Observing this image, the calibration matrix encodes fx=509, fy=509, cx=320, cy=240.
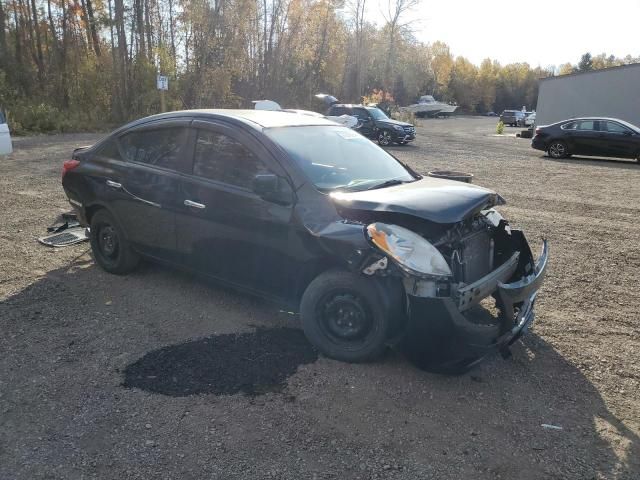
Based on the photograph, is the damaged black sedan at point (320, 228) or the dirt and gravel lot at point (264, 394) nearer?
the dirt and gravel lot at point (264, 394)

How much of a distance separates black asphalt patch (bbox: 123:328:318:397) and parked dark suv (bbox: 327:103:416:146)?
56.9ft

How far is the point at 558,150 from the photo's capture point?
17938 millimetres

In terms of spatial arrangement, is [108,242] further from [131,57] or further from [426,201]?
[131,57]

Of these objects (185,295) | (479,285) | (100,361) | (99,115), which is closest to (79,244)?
(185,295)

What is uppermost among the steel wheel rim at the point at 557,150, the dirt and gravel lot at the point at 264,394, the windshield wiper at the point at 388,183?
the windshield wiper at the point at 388,183

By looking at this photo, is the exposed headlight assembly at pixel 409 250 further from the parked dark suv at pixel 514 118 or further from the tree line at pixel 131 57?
the parked dark suv at pixel 514 118

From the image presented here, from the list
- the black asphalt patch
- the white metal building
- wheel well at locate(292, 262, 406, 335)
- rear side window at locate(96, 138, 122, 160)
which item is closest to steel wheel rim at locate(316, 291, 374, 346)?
wheel well at locate(292, 262, 406, 335)

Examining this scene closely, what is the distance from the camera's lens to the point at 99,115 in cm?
2609

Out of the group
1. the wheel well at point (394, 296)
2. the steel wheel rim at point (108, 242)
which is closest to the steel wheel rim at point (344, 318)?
the wheel well at point (394, 296)

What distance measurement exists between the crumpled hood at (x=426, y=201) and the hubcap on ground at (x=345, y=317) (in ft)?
2.09

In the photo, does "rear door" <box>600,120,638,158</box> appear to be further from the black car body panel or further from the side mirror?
the side mirror

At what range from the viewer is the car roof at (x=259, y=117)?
13.7ft

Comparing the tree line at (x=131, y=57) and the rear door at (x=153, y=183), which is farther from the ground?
the tree line at (x=131, y=57)

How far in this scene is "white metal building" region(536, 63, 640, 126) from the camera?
88.3ft
